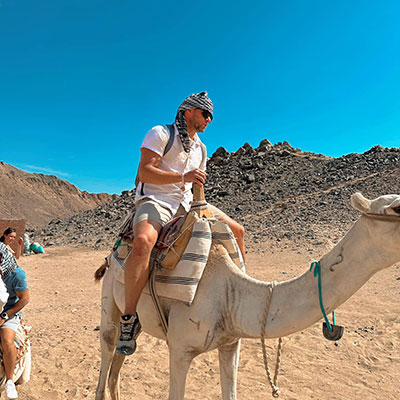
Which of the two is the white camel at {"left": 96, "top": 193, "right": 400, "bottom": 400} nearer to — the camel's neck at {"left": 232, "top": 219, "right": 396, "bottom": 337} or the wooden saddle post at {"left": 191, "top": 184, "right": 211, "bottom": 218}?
the camel's neck at {"left": 232, "top": 219, "right": 396, "bottom": 337}

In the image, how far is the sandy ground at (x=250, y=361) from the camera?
4.58 meters

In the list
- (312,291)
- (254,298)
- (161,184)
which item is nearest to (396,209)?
(312,291)

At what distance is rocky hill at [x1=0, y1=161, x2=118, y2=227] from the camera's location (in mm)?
71800

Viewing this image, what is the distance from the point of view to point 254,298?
2.59 m

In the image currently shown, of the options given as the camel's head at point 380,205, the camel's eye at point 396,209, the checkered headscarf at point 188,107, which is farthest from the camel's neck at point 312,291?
the checkered headscarf at point 188,107

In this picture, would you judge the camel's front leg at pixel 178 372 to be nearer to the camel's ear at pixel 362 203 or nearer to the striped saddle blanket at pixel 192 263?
the striped saddle blanket at pixel 192 263

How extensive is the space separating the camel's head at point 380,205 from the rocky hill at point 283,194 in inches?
551

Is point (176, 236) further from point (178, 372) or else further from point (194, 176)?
point (178, 372)

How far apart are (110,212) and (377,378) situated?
27.2m

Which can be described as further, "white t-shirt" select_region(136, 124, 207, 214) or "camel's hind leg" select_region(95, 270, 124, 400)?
"camel's hind leg" select_region(95, 270, 124, 400)

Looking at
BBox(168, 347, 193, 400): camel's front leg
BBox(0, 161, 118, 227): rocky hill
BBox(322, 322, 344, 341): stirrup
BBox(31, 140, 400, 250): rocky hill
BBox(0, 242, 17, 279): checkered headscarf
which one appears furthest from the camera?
BBox(0, 161, 118, 227): rocky hill

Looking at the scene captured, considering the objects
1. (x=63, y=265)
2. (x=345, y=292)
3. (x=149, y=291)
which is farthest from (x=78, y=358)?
(x=63, y=265)

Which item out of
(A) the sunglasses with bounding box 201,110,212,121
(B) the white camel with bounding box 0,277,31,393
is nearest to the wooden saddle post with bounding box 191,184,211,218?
(A) the sunglasses with bounding box 201,110,212,121

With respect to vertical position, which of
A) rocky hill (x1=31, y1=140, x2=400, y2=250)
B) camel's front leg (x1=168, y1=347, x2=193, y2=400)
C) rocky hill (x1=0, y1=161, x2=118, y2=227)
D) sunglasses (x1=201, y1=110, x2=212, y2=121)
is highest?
rocky hill (x1=0, y1=161, x2=118, y2=227)
